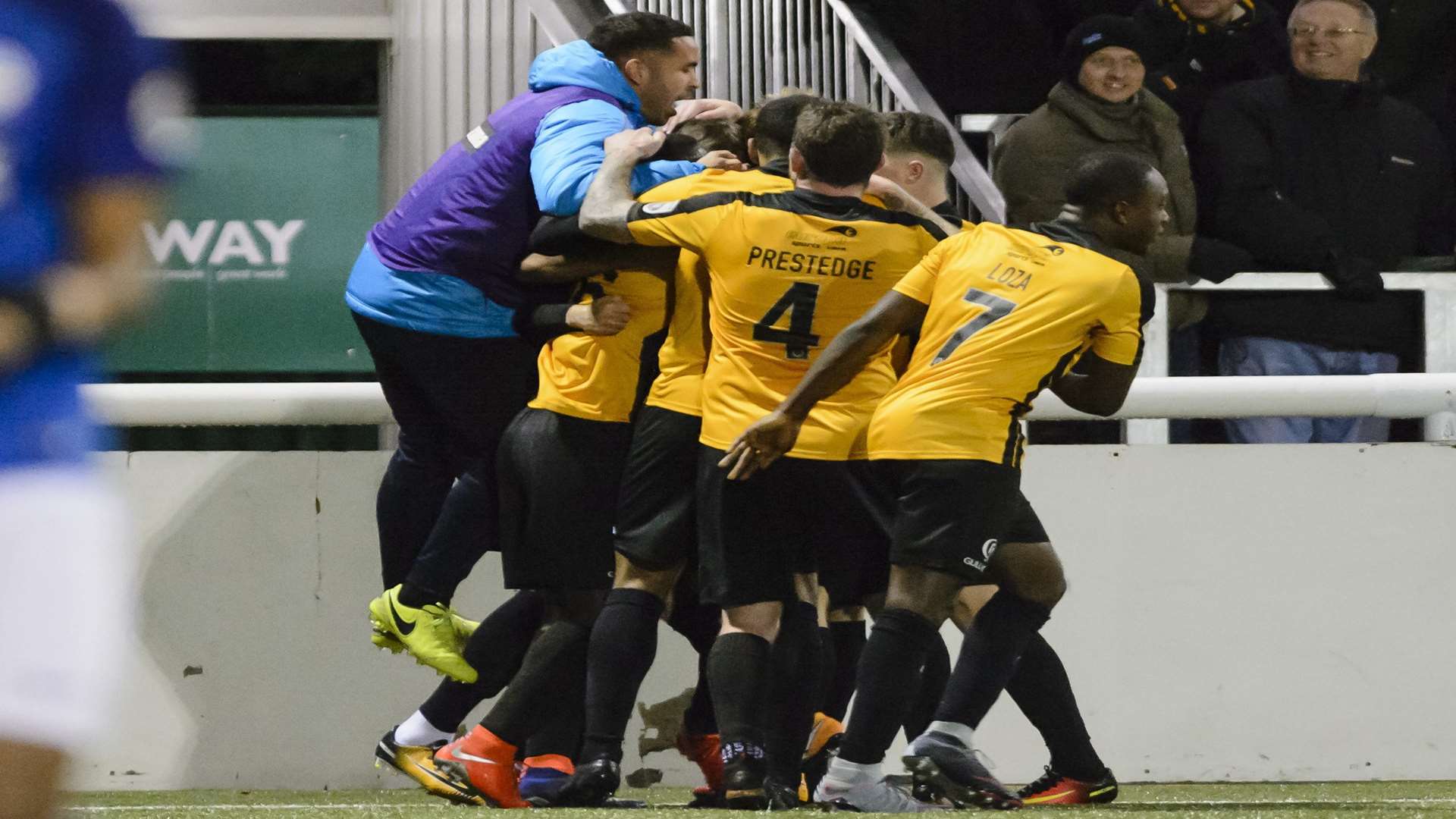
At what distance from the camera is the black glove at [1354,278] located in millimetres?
6371

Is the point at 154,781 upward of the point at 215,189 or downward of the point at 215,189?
downward

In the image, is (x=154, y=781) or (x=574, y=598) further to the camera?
(x=154, y=781)

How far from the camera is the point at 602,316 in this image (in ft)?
16.5

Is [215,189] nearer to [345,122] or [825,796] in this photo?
[345,122]

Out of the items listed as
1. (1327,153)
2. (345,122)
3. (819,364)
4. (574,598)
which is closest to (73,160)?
(819,364)

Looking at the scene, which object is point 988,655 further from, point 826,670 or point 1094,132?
point 1094,132

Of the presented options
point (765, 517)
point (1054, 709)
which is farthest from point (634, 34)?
point (1054, 709)

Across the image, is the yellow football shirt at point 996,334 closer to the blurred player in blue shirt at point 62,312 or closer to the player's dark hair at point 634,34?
the player's dark hair at point 634,34

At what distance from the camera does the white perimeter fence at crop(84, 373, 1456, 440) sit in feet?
19.1

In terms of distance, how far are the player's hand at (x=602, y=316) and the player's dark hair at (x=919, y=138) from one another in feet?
2.94

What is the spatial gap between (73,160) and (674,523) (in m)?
3.06

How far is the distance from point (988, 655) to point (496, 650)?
1287 millimetres

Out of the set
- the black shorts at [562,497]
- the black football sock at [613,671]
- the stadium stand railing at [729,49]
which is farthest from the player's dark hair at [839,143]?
the stadium stand railing at [729,49]

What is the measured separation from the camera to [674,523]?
16.3 ft
